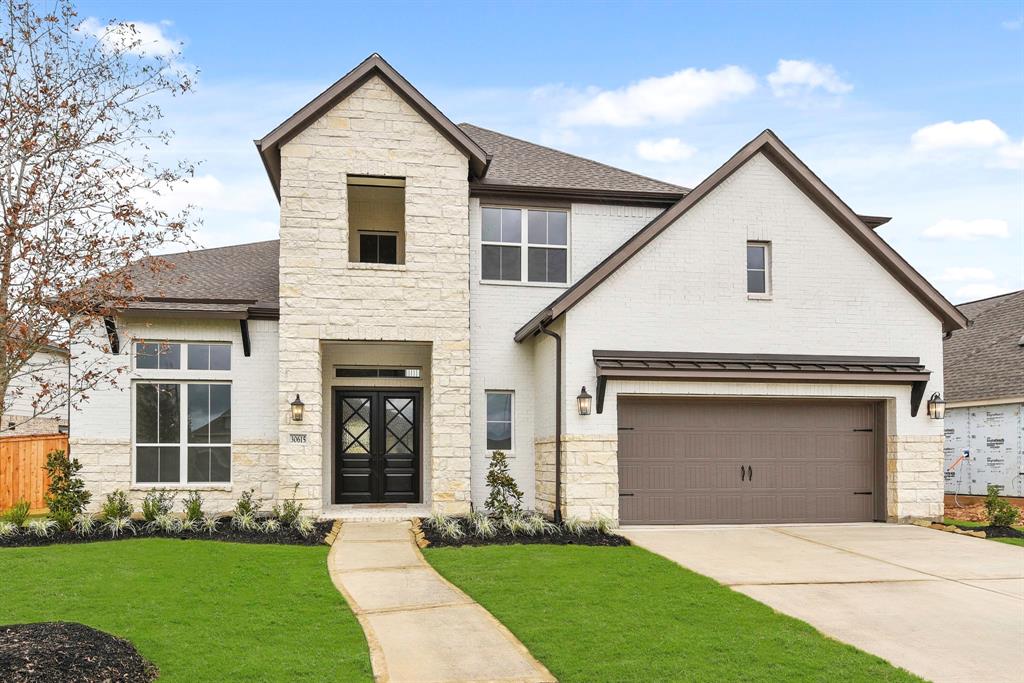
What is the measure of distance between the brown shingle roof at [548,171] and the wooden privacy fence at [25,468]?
10934 millimetres

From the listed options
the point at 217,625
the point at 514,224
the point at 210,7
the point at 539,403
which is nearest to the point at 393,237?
the point at 514,224

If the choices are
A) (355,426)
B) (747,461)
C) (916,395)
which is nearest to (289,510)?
(355,426)

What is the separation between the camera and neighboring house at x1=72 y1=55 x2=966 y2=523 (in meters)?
14.4

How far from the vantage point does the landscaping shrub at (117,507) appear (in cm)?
1328

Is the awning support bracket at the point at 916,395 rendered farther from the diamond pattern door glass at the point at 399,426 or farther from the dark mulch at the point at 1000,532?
the diamond pattern door glass at the point at 399,426

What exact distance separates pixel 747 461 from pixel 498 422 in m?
4.62

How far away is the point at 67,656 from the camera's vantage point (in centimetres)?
643

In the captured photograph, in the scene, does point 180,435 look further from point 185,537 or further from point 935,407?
point 935,407

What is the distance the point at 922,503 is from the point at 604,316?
21.8 ft

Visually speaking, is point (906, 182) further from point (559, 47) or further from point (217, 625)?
point (217, 625)

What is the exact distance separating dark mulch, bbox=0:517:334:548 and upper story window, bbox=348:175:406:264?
242 inches

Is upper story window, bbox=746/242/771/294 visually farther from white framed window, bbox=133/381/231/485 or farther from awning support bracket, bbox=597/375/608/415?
white framed window, bbox=133/381/231/485

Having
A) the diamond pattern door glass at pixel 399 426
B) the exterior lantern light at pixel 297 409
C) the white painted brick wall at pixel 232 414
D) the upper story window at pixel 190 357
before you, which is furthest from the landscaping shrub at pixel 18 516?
the diamond pattern door glass at pixel 399 426

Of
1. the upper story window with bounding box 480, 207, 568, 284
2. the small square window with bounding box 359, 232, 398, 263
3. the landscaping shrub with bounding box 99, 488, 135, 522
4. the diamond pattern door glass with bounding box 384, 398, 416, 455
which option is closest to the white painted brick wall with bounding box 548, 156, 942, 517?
the upper story window with bounding box 480, 207, 568, 284
